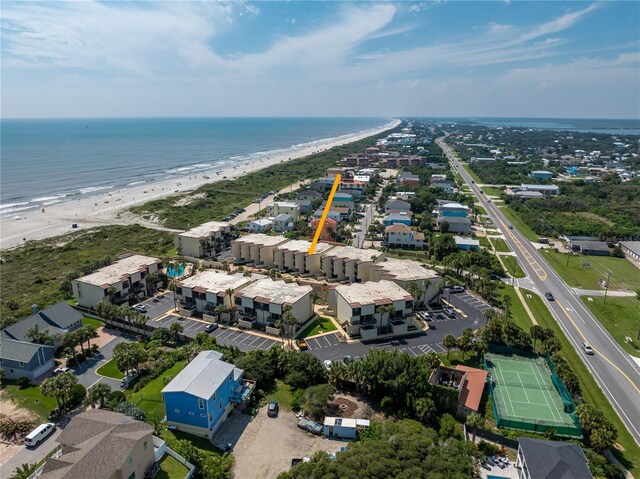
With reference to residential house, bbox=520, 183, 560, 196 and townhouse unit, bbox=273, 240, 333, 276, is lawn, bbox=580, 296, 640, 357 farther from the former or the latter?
residential house, bbox=520, 183, 560, 196

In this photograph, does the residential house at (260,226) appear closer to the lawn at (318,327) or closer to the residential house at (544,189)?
the lawn at (318,327)

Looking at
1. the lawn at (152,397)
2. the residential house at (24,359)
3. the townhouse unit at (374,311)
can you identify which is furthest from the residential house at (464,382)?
the residential house at (24,359)

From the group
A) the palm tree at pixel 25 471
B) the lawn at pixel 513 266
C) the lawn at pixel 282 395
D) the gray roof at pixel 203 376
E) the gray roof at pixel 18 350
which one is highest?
the gray roof at pixel 203 376

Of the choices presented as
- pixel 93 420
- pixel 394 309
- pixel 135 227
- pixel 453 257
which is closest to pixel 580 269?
pixel 453 257

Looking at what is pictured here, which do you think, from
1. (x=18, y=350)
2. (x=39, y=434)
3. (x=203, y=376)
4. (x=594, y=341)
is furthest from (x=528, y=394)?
(x=18, y=350)

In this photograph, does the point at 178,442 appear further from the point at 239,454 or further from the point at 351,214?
the point at 351,214

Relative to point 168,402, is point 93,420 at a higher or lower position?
higher

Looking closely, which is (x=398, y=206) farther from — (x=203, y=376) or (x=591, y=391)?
(x=203, y=376)
